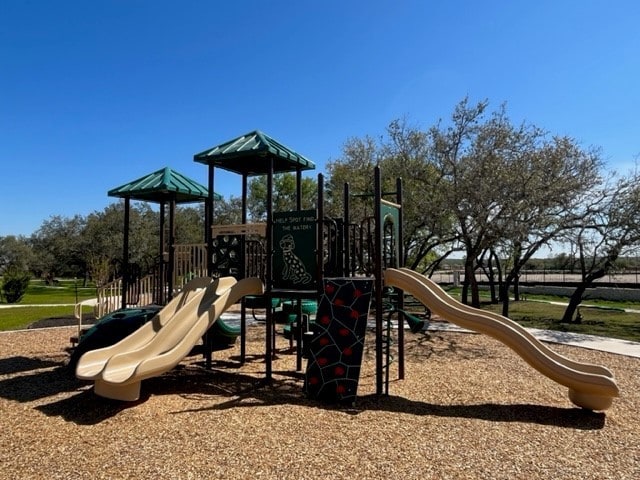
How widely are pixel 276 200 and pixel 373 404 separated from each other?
86.0 feet

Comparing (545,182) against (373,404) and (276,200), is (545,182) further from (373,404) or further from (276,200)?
(276,200)

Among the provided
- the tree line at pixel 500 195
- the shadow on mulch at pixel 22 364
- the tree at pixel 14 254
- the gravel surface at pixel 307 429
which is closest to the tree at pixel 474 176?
the tree line at pixel 500 195

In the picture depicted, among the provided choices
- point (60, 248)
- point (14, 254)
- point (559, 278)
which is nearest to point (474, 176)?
point (559, 278)

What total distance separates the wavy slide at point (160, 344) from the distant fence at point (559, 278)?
15599 mm

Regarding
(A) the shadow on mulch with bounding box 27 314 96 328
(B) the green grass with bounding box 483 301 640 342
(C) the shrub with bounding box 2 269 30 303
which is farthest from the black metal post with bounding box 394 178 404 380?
(C) the shrub with bounding box 2 269 30 303

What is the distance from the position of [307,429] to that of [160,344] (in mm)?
2609

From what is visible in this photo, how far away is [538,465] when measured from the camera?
12.8 feet

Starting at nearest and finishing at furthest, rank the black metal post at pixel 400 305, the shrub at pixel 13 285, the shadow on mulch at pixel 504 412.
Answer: the shadow on mulch at pixel 504 412 → the black metal post at pixel 400 305 → the shrub at pixel 13 285

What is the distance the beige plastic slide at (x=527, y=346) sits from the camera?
18.2 ft

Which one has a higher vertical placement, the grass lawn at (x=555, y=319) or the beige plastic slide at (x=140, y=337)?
the beige plastic slide at (x=140, y=337)

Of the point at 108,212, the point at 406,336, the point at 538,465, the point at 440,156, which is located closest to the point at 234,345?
the point at 406,336

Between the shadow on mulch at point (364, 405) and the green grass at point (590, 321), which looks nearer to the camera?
the shadow on mulch at point (364, 405)

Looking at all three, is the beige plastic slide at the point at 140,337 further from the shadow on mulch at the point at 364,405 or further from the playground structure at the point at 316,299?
the shadow on mulch at the point at 364,405

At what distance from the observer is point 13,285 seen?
21.5 meters
